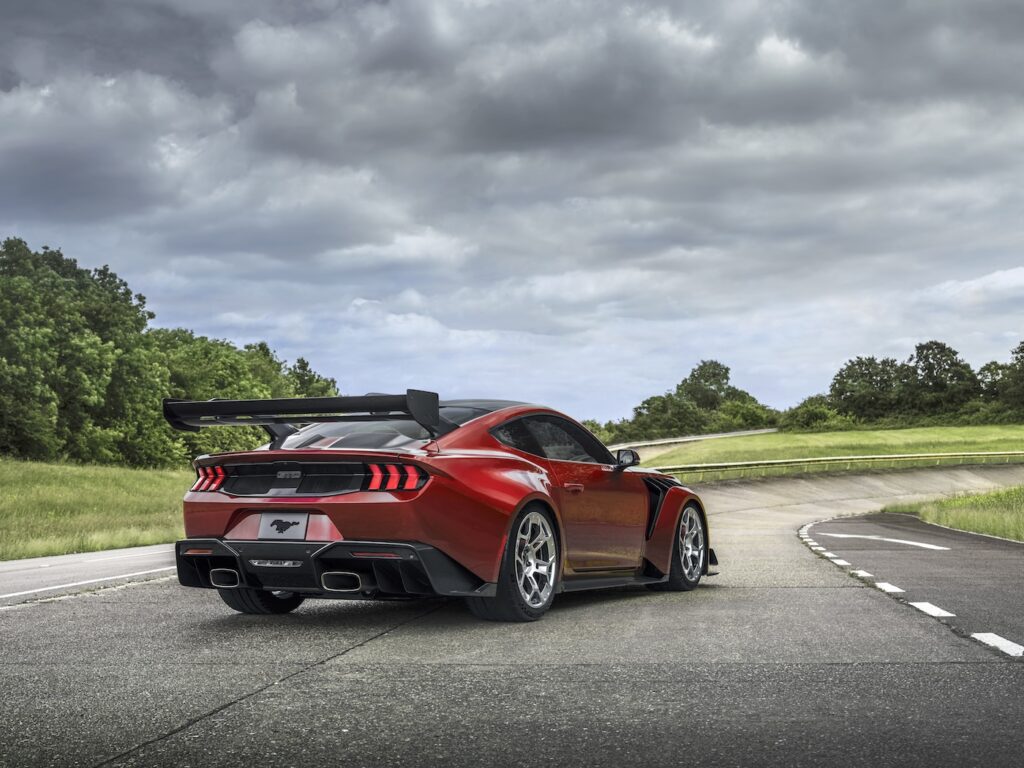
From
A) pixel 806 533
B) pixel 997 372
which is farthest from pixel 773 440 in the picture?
pixel 806 533

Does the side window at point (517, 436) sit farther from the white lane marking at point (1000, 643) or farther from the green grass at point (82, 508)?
the green grass at point (82, 508)

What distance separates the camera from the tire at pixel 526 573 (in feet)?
26.0

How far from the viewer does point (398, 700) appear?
555 centimetres

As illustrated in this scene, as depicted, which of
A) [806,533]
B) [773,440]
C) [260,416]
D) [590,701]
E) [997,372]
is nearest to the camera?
[590,701]

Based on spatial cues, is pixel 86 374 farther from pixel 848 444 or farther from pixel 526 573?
pixel 526 573

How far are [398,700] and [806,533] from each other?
1789 cm

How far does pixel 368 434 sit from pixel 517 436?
111cm

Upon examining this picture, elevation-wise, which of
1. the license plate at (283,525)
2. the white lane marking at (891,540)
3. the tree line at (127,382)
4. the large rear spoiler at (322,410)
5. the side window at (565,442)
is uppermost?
the tree line at (127,382)

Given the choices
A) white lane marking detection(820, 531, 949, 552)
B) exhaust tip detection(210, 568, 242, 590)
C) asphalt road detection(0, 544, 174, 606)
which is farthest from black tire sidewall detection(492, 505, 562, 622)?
white lane marking detection(820, 531, 949, 552)

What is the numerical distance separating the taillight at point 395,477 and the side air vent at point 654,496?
2.91m

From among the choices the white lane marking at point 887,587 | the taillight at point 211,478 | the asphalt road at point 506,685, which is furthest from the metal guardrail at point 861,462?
the taillight at point 211,478

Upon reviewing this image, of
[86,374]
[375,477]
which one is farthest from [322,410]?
[86,374]

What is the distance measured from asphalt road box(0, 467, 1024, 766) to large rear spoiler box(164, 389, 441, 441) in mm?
1326

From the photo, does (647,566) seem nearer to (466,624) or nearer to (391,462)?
(466,624)
